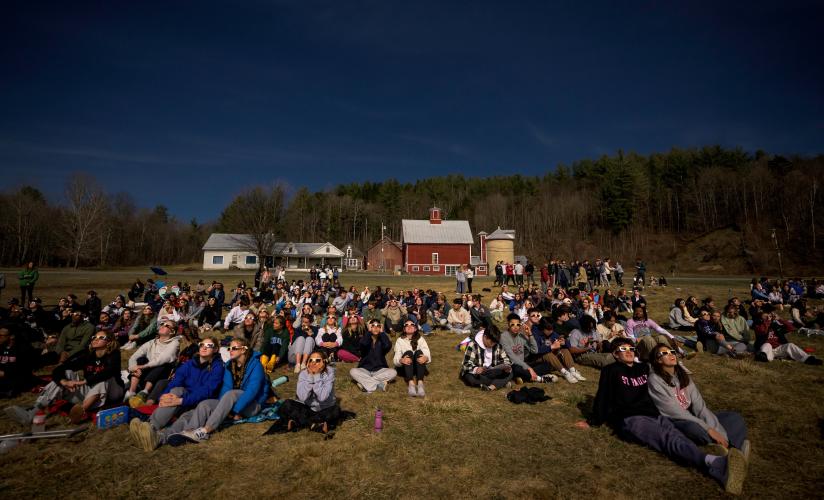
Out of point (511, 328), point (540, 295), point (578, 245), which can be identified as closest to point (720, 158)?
point (578, 245)

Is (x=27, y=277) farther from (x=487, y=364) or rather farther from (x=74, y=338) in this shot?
(x=487, y=364)

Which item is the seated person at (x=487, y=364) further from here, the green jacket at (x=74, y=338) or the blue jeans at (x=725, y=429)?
the green jacket at (x=74, y=338)

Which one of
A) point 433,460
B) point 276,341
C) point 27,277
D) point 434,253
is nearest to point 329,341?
point 276,341

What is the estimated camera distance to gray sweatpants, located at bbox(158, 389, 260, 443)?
536 cm

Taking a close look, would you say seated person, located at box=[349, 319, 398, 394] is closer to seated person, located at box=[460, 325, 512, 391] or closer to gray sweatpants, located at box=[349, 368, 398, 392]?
gray sweatpants, located at box=[349, 368, 398, 392]

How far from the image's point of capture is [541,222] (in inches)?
3145

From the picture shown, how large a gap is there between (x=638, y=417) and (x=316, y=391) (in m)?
4.87

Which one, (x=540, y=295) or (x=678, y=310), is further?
(x=540, y=295)

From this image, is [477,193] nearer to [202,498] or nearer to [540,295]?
[540,295]

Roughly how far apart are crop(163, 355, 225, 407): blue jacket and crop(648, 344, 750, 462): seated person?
6.63 m

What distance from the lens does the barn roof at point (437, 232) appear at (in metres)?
53.6

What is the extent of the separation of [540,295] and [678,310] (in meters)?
6.05

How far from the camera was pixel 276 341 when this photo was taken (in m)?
9.80

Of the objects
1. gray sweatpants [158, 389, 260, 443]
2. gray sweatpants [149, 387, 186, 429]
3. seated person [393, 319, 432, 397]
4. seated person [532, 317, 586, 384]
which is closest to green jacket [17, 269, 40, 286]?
gray sweatpants [149, 387, 186, 429]
